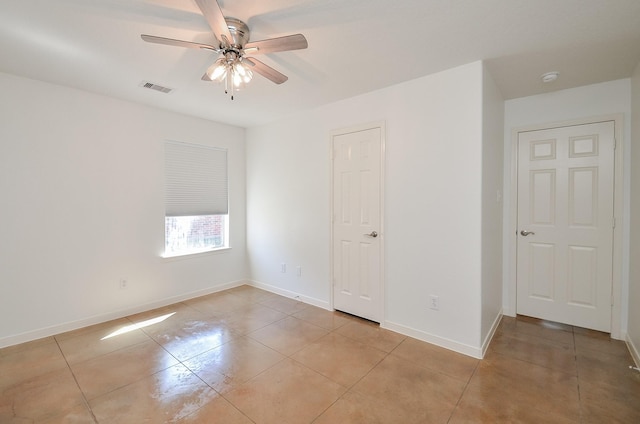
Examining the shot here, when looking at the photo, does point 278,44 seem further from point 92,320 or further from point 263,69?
point 92,320

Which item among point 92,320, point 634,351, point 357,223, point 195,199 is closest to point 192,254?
point 195,199

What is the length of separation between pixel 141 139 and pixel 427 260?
366cm

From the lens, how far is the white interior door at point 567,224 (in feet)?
9.42

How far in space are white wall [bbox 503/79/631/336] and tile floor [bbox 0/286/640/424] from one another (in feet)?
1.77

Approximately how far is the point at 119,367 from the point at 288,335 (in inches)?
57.6

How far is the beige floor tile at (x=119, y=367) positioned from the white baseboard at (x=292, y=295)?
176 cm

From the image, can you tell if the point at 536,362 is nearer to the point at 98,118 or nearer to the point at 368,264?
the point at 368,264

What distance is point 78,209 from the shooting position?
3055 millimetres

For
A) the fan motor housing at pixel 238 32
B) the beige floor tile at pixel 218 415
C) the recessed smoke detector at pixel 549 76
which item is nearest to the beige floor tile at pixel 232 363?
the beige floor tile at pixel 218 415

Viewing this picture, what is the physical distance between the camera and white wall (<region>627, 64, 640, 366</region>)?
7.88 ft

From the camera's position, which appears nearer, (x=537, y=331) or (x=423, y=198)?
(x=423, y=198)

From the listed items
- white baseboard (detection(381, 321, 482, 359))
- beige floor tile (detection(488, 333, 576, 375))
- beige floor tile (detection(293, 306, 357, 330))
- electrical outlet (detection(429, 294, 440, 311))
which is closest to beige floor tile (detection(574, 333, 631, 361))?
beige floor tile (detection(488, 333, 576, 375))

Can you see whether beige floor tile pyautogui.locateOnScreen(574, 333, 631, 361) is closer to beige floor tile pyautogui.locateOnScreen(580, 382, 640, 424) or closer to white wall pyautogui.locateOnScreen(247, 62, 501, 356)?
beige floor tile pyautogui.locateOnScreen(580, 382, 640, 424)

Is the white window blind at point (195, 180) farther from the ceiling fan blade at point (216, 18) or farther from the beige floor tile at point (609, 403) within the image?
the beige floor tile at point (609, 403)
